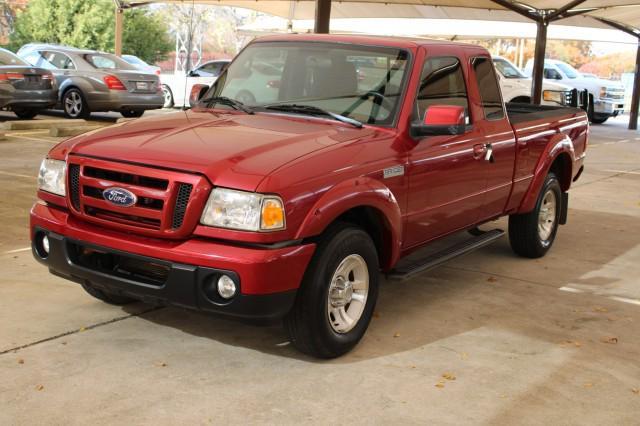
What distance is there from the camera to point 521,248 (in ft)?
24.0

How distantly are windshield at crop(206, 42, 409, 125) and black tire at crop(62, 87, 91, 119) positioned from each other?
12.1 m

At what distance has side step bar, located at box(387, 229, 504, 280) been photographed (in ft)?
17.1

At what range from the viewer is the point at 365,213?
4879 mm

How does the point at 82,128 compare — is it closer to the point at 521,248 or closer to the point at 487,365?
the point at 521,248

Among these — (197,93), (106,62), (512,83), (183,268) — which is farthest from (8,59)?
(183,268)

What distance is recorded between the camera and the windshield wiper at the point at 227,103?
17.9 feet

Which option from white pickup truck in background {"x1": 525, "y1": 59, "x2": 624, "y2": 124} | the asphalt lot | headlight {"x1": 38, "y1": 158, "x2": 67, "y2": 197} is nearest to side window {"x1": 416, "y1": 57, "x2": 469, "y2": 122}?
the asphalt lot

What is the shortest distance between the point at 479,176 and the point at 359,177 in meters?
1.61

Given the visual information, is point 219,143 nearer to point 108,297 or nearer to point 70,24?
point 108,297

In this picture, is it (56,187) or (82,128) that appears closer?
(56,187)

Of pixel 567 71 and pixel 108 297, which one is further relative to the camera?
pixel 567 71

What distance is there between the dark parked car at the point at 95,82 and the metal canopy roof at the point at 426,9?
5.16 m

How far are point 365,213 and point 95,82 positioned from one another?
1348 cm

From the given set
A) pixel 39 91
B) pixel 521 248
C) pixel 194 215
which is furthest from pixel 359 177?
pixel 39 91
